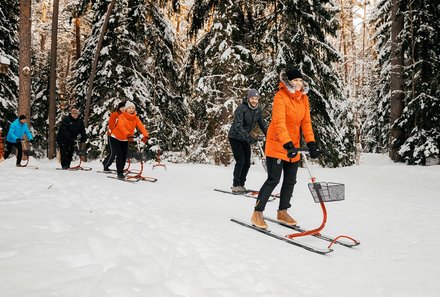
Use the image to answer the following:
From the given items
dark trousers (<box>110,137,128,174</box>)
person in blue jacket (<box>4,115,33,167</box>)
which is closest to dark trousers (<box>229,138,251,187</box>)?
dark trousers (<box>110,137,128,174</box>)

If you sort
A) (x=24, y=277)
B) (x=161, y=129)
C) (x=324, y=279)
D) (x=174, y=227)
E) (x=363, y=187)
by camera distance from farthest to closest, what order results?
1. (x=161, y=129)
2. (x=363, y=187)
3. (x=174, y=227)
4. (x=324, y=279)
5. (x=24, y=277)

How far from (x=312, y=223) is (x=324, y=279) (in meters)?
2.43

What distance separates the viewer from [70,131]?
1269 cm

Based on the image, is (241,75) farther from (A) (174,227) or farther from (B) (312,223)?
(A) (174,227)

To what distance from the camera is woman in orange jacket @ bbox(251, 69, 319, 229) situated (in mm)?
4969

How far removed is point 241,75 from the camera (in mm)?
13922

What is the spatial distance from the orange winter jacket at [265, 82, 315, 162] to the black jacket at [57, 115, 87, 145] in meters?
9.28

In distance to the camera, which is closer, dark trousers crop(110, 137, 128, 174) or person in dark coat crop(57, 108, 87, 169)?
dark trousers crop(110, 137, 128, 174)

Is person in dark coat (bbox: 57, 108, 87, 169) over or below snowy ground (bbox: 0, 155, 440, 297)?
over

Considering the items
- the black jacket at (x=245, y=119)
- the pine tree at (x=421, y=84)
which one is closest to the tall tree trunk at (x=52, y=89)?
the black jacket at (x=245, y=119)

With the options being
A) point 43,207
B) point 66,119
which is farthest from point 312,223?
point 66,119

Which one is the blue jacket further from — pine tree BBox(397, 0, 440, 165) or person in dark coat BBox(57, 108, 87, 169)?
pine tree BBox(397, 0, 440, 165)

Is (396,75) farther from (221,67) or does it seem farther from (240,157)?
(240,157)

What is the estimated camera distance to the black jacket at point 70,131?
12547 millimetres
